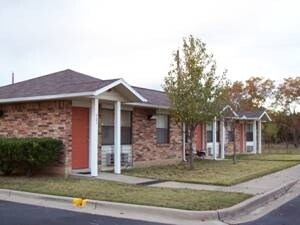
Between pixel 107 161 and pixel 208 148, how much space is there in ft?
38.2

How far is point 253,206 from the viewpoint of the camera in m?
11.6

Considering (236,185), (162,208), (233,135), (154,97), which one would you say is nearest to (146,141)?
(154,97)

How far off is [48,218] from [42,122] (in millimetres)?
7763

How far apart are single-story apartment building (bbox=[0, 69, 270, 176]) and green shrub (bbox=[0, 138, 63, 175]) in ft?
1.81

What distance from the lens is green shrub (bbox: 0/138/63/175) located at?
15652 millimetres

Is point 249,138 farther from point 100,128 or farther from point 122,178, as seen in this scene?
point 122,178

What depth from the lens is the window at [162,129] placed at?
22.6m

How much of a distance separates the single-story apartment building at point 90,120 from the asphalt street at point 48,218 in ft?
18.7

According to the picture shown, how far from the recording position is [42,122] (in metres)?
17.3

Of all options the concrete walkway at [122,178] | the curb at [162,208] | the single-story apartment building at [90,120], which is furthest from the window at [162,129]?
the curb at [162,208]

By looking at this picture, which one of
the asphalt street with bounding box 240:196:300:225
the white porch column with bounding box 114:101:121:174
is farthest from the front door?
the asphalt street with bounding box 240:196:300:225

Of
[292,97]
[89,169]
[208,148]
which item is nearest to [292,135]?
[292,97]

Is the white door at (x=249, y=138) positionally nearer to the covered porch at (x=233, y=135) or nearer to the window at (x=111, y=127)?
the covered porch at (x=233, y=135)

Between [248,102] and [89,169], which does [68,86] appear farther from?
[248,102]
